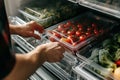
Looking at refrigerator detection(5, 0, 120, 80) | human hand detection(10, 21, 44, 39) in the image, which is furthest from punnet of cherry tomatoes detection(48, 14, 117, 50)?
human hand detection(10, 21, 44, 39)

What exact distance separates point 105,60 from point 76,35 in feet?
1.16

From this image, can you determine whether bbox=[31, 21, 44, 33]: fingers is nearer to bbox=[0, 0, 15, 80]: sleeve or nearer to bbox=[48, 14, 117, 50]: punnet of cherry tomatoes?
bbox=[48, 14, 117, 50]: punnet of cherry tomatoes

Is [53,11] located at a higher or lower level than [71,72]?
higher

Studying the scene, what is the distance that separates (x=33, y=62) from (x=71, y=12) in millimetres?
891

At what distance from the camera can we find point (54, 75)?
61.5 inches

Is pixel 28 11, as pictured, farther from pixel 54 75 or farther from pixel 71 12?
pixel 54 75

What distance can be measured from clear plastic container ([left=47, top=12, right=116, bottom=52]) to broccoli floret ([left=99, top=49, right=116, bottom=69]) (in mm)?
162

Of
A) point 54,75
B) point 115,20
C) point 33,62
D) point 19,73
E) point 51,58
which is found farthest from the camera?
point 115,20

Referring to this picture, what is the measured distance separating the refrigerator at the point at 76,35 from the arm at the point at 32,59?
6.6 inches

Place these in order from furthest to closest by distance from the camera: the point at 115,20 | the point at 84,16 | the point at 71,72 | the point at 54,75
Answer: the point at 84,16, the point at 115,20, the point at 54,75, the point at 71,72

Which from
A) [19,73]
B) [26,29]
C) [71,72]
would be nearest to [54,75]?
[71,72]

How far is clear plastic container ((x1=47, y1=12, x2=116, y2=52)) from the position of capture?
1.42 m

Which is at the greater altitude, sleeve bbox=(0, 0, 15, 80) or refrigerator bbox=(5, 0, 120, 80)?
sleeve bbox=(0, 0, 15, 80)

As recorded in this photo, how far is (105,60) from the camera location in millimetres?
1237
